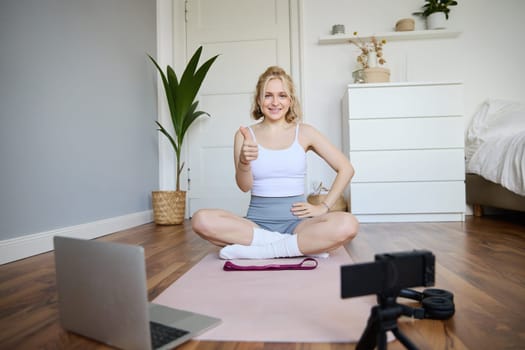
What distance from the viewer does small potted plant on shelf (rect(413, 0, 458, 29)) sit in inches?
125

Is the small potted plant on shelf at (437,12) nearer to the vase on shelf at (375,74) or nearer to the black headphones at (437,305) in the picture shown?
the vase on shelf at (375,74)

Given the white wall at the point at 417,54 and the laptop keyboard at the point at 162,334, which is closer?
the laptop keyboard at the point at 162,334

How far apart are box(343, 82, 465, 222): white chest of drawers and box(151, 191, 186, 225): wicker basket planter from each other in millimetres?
1368

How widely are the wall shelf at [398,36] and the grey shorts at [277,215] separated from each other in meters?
2.18

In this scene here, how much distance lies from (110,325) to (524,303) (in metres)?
1.04

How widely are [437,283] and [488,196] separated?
223 centimetres

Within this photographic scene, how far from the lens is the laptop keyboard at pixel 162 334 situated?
0.75 metres

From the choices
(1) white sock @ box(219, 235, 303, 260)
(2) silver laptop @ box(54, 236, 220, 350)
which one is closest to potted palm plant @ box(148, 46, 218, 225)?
(1) white sock @ box(219, 235, 303, 260)

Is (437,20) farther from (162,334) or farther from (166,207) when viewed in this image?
(162,334)

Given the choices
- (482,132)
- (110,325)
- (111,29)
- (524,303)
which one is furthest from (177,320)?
(482,132)

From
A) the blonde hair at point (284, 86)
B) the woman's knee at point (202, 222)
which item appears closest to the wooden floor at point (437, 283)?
the woman's knee at point (202, 222)

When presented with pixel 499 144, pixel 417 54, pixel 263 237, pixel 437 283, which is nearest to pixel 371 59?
pixel 417 54

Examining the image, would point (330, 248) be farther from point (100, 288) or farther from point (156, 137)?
point (156, 137)

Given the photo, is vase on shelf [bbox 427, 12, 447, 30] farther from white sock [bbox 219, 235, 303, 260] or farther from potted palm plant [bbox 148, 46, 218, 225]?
white sock [bbox 219, 235, 303, 260]
